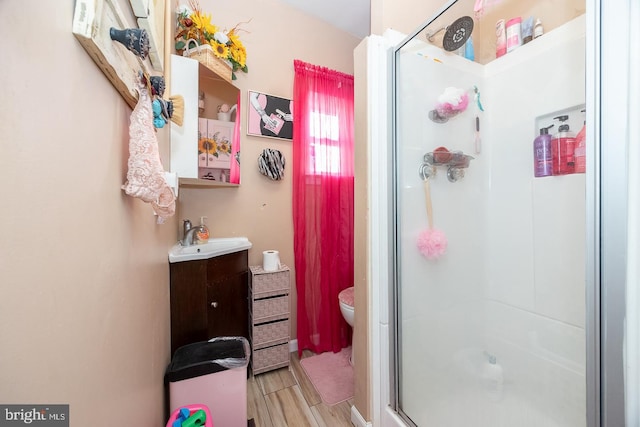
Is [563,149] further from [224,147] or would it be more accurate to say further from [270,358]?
[270,358]

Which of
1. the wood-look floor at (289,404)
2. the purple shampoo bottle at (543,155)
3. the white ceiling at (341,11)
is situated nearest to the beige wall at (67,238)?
the wood-look floor at (289,404)

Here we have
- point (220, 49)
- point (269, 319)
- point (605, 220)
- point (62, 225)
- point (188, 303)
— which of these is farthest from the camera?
point (269, 319)

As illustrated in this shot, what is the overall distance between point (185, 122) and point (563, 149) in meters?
1.82

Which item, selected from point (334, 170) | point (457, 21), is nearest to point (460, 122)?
point (457, 21)

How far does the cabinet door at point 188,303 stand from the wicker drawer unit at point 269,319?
35 centimetres

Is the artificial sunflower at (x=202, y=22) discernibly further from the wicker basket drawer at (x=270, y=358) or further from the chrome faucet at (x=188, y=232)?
the wicker basket drawer at (x=270, y=358)

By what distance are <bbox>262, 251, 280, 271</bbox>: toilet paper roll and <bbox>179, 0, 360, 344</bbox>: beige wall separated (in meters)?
0.16

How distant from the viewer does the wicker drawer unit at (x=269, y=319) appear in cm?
166

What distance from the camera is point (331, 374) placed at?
1726 mm

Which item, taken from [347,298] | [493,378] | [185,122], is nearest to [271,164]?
[185,122]

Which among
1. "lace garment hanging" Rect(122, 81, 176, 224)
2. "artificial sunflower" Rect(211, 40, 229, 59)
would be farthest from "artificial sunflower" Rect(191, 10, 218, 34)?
"lace garment hanging" Rect(122, 81, 176, 224)

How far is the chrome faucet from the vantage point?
158 cm

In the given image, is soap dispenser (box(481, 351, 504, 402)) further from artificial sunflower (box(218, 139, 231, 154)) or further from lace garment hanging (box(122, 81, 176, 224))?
artificial sunflower (box(218, 139, 231, 154))

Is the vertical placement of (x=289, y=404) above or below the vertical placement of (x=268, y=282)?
below
